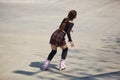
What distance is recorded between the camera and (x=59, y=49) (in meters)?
10.5

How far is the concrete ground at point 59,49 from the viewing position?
8.00 meters

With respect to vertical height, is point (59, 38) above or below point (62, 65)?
above

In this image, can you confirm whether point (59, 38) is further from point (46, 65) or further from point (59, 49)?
point (59, 49)

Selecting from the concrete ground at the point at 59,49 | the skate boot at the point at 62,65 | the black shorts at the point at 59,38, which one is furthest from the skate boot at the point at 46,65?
the black shorts at the point at 59,38

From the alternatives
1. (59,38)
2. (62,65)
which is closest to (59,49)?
(62,65)

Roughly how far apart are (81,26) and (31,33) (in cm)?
273

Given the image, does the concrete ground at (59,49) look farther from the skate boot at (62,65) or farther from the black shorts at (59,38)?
the black shorts at (59,38)

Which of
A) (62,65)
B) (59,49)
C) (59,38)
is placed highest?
(59,38)

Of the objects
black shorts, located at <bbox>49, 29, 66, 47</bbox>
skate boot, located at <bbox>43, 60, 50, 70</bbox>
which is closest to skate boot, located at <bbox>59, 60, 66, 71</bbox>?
skate boot, located at <bbox>43, 60, 50, 70</bbox>

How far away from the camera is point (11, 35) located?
41.0 feet

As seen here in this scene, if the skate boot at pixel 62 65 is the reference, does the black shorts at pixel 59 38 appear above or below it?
above

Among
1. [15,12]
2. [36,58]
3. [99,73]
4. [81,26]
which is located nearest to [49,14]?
[15,12]

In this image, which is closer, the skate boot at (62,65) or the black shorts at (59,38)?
the black shorts at (59,38)

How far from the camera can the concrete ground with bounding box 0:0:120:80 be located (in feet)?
26.2
